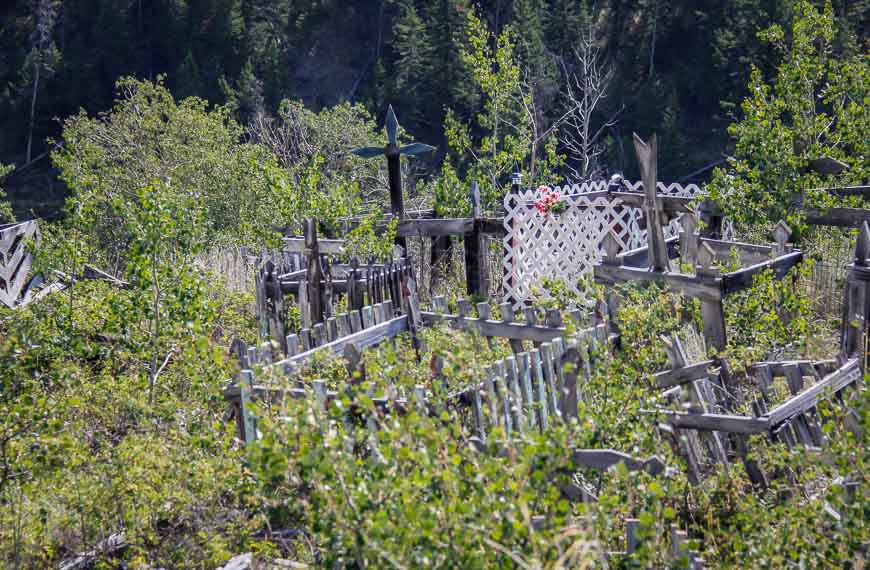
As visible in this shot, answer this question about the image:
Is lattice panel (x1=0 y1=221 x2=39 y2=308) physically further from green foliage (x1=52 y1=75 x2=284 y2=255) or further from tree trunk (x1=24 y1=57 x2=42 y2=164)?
tree trunk (x1=24 y1=57 x2=42 y2=164)

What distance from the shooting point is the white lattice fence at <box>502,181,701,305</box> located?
11.6 m

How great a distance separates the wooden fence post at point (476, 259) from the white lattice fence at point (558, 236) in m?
0.80

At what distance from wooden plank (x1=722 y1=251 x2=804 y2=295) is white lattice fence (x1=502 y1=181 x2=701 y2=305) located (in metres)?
4.19

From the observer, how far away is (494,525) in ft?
10.4

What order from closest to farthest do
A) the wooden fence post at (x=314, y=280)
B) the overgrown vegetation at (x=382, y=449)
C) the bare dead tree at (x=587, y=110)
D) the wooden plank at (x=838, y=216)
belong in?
the overgrown vegetation at (x=382, y=449)
the wooden plank at (x=838, y=216)
the wooden fence post at (x=314, y=280)
the bare dead tree at (x=587, y=110)

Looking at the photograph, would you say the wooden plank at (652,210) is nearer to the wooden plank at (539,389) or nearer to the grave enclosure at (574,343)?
the grave enclosure at (574,343)

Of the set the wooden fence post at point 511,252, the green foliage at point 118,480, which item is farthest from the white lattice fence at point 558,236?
the green foliage at point 118,480

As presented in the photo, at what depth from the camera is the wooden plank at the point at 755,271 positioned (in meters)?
6.59

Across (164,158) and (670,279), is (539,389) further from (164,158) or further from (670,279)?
(164,158)

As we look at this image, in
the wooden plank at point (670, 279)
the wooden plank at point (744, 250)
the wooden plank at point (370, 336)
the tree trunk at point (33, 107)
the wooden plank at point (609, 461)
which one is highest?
the tree trunk at point (33, 107)

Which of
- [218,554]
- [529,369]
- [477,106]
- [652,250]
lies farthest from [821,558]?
[477,106]

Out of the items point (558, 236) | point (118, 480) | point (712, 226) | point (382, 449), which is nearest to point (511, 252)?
point (558, 236)

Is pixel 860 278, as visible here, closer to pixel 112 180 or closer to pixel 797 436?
pixel 797 436

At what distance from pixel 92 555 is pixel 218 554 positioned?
0.83 m
